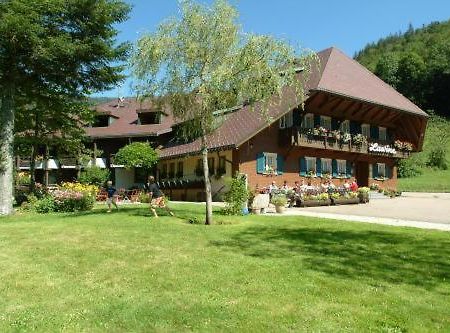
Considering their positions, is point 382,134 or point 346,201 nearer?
point 346,201

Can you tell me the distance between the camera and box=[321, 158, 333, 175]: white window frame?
3404cm

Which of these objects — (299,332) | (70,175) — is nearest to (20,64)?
(299,332)

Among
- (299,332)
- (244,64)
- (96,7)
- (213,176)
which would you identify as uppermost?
(96,7)

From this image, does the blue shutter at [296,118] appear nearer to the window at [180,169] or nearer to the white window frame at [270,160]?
the white window frame at [270,160]

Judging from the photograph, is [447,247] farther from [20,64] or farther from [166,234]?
[20,64]

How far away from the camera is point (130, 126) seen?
42375mm

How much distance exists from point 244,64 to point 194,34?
182 cm

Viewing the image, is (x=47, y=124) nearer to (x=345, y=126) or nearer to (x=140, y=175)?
(x=140, y=175)

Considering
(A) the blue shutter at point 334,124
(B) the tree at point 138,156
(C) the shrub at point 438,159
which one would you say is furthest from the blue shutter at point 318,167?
(C) the shrub at point 438,159

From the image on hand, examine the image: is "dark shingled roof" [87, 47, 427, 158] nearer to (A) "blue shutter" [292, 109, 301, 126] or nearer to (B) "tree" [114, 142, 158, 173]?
(B) "tree" [114, 142, 158, 173]

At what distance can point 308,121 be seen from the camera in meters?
33.3

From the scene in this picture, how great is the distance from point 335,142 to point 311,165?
2.21 meters

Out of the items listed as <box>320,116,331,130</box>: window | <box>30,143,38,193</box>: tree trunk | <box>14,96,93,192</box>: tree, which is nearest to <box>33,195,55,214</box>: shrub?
<box>14,96,93,192</box>: tree

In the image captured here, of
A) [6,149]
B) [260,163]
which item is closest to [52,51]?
[6,149]
